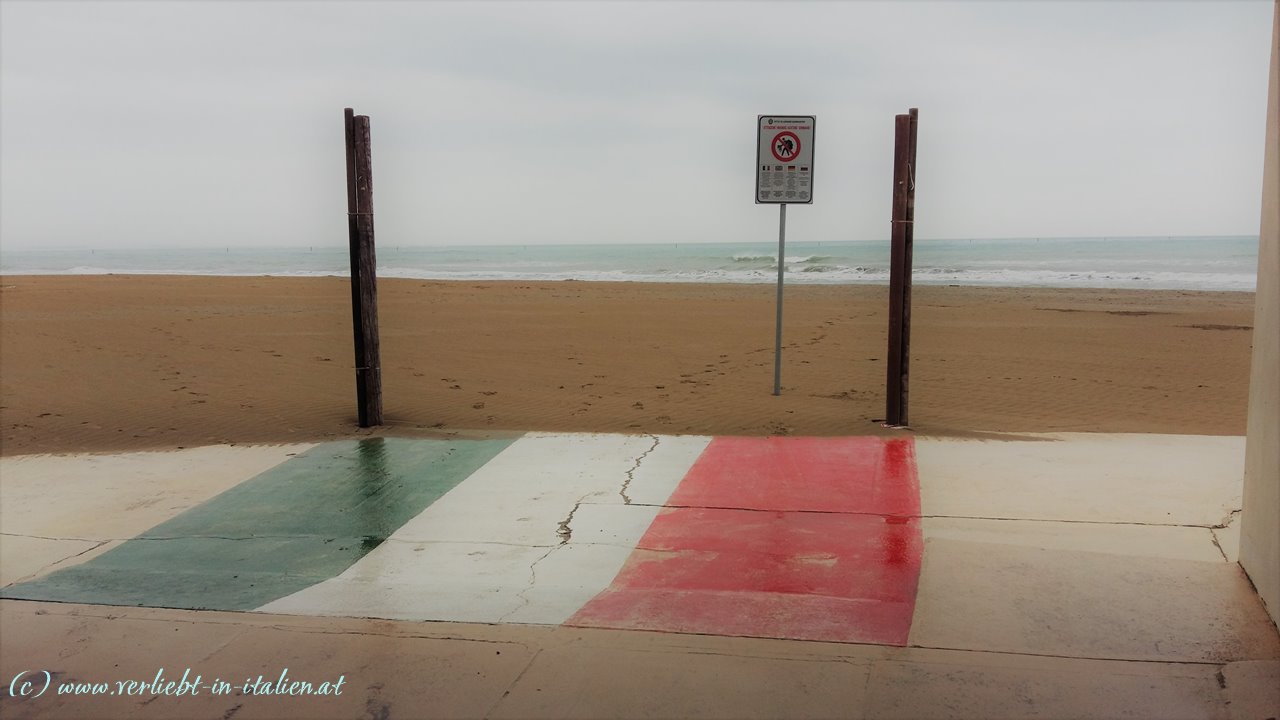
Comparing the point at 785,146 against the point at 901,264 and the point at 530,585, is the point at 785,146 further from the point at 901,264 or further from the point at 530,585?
the point at 530,585

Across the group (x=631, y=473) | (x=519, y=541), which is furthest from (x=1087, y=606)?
(x=631, y=473)

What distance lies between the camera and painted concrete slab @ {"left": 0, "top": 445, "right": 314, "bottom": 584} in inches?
207

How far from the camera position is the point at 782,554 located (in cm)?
470

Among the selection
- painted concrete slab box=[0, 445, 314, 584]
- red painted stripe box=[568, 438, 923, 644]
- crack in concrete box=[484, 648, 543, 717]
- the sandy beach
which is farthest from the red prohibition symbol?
crack in concrete box=[484, 648, 543, 717]

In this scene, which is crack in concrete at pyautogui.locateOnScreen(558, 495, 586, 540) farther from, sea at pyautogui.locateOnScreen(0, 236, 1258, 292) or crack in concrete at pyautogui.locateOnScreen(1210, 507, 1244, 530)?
sea at pyautogui.locateOnScreen(0, 236, 1258, 292)

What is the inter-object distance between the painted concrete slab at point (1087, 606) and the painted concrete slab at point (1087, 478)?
0.74m

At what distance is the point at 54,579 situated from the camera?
4.70 meters

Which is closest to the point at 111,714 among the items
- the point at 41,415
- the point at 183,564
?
the point at 183,564

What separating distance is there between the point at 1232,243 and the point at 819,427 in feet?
221

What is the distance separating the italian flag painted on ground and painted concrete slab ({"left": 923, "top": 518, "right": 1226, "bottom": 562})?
0.81 feet

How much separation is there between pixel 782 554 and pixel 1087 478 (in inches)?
98.4

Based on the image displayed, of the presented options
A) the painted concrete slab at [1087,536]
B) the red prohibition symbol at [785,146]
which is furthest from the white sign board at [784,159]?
the painted concrete slab at [1087,536]

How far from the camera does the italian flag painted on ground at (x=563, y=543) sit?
4.08 meters

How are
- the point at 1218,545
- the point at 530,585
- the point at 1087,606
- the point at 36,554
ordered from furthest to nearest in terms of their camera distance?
the point at 36,554, the point at 1218,545, the point at 530,585, the point at 1087,606
